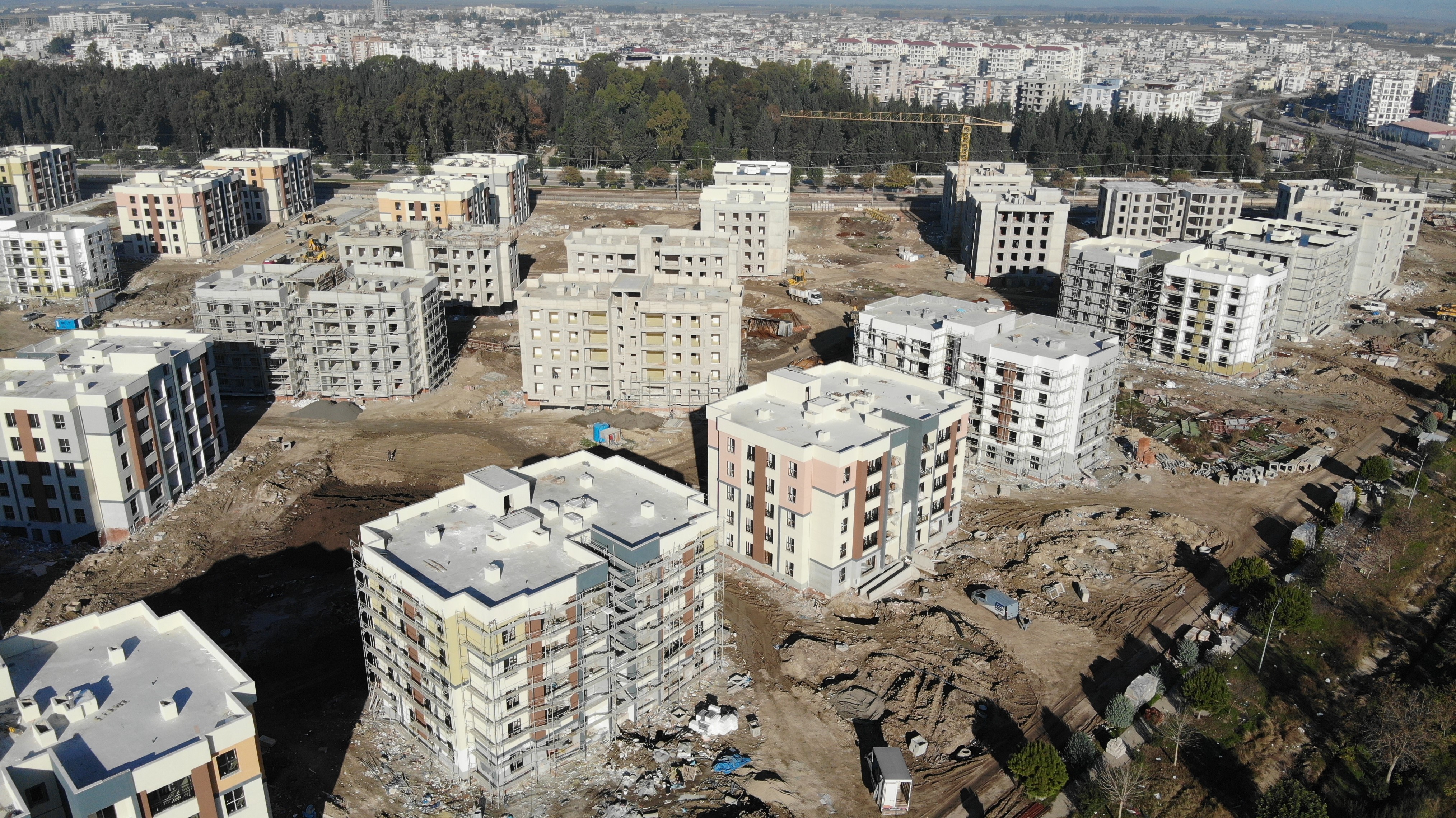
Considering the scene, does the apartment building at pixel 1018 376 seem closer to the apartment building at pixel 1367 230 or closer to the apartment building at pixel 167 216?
the apartment building at pixel 1367 230

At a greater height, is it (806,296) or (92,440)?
(92,440)

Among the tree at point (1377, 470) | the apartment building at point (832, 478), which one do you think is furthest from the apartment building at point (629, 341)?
the tree at point (1377, 470)

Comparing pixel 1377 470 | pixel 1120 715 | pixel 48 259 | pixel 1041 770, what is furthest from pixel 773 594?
pixel 48 259

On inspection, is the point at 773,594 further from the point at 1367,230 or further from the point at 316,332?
the point at 1367,230

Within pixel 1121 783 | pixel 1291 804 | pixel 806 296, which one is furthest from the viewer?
pixel 806 296

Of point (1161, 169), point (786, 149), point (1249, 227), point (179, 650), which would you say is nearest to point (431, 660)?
point (179, 650)

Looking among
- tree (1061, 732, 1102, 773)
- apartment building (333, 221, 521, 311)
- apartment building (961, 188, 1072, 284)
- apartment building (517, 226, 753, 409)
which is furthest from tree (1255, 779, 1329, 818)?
apartment building (961, 188, 1072, 284)
